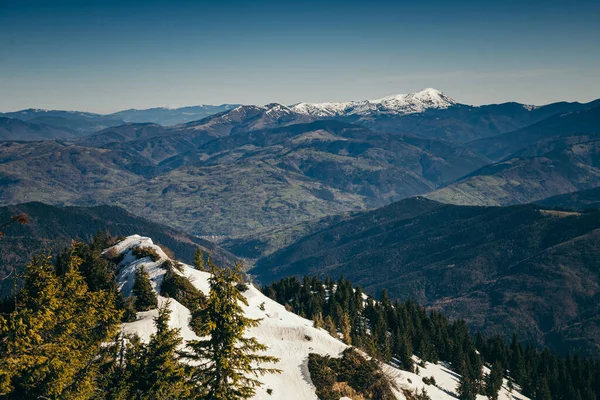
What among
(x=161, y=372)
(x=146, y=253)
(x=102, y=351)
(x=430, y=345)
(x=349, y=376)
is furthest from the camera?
(x=430, y=345)

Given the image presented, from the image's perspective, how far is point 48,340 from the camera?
110 feet

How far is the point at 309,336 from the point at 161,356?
→ 41.3m

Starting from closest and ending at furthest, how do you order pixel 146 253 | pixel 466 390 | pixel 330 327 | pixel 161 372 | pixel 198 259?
1. pixel 161 372
2. pixel 146 253
3. pixel 198 259
4. pixel 466 390
5. pixel 330 327

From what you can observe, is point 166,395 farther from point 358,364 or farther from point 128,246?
point 128,246

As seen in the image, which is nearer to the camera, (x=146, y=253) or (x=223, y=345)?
(x=223, y=345)

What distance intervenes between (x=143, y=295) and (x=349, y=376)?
33.9 metres

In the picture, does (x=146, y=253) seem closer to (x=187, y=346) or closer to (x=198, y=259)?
(x=198, y=259)

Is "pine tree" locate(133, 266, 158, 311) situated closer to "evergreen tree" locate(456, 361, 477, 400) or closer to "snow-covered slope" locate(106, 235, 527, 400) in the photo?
"snow-covered slope" locate(106, 235, 527, 400)

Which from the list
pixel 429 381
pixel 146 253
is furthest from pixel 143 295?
pixel 429 381

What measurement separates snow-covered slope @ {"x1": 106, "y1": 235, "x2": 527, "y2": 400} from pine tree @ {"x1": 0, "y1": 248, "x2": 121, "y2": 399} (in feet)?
90.7

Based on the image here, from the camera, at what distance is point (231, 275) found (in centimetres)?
3394

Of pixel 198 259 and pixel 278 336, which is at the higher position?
pixel 198 259

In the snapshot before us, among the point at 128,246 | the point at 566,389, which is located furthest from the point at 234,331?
the point at 566,389

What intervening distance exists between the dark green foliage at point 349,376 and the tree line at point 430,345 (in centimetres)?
1659
